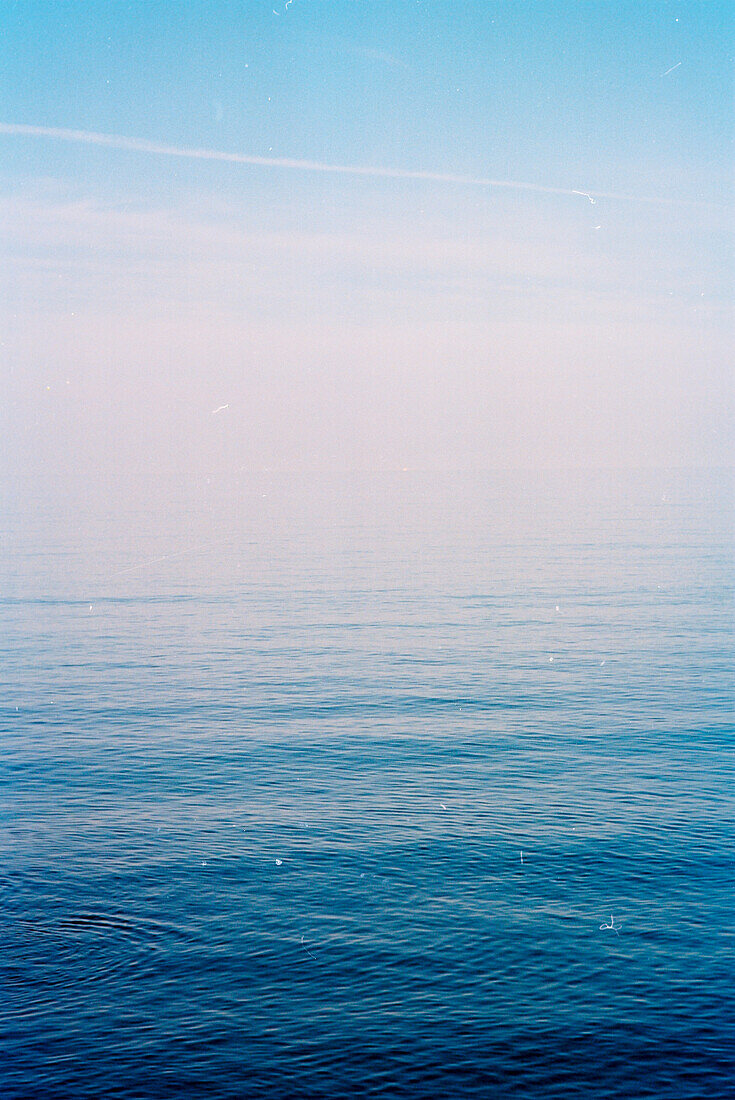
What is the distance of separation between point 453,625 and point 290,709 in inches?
1630

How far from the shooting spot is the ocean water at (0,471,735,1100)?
41.8 meters

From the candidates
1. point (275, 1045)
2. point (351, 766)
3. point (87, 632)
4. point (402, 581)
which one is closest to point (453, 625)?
point (402, 581)

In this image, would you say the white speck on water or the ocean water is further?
the white speck on water

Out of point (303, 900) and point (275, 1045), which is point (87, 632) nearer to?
point (303, 900)

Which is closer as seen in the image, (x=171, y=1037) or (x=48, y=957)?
(x=171, y=1037)

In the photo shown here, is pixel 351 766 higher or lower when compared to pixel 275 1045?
higher

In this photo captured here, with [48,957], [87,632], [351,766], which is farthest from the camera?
[87,632]

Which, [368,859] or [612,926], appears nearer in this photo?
[612,926]

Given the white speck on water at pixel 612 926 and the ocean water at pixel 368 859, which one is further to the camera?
the white speck on water at pixel 612 926

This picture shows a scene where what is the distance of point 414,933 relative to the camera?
51281 mm

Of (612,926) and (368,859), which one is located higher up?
(368,859)

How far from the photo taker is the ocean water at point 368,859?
41812 mm

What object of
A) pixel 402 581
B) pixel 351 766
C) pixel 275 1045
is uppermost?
pixel 402 581

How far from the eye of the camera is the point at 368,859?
6050 centimetres
